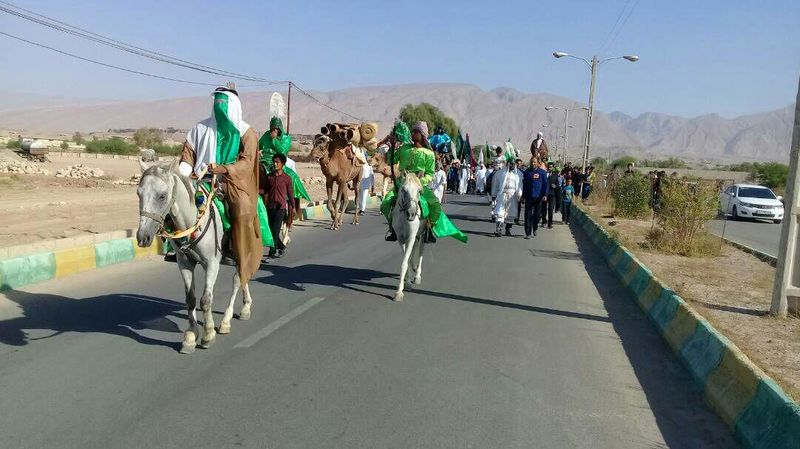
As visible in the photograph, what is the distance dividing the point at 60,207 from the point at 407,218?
14.2m

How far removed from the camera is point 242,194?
684 centimetres

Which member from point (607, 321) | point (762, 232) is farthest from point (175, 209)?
point (762, 232)

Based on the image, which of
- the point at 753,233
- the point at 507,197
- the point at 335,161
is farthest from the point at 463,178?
the point at 335,161

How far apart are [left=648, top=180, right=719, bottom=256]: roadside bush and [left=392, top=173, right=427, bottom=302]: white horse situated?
7732mm

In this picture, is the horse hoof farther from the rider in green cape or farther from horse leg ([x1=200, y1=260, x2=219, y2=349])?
the rider in green cape

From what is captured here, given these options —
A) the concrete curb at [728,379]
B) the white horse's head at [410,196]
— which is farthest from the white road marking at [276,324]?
the concrete curb at [728,379]

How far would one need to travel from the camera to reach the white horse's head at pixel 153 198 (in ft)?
18.6

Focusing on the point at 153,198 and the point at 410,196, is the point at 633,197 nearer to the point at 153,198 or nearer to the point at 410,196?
the point at 410,196

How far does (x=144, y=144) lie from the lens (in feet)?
243

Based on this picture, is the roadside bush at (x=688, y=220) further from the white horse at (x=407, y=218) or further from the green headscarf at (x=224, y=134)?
the green headscarf at (x=224, y=134)

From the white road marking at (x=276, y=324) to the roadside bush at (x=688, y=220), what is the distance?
9.56 meters

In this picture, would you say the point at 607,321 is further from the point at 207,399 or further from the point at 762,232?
the point at 762,232

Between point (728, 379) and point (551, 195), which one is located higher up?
point (551, 195)

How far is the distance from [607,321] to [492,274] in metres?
3.43
